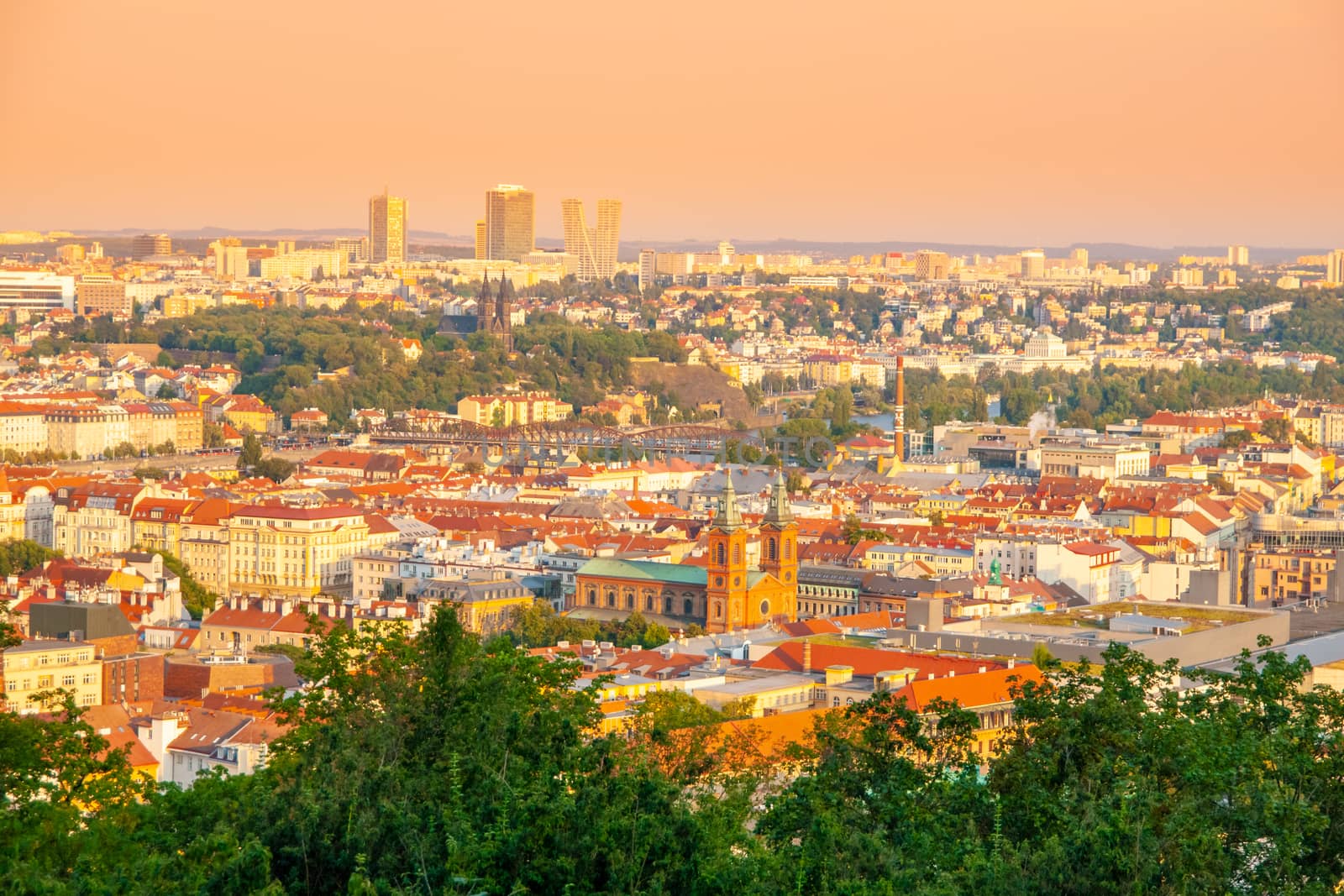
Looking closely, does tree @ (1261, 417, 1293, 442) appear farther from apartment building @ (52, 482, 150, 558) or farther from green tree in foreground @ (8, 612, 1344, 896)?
green tree in foreground @ (8, 612, 1344, 896)

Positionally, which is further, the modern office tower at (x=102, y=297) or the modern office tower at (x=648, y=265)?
the modern office tower at (x=648, y=265)

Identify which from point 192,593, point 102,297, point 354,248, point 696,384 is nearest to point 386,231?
point 354,248

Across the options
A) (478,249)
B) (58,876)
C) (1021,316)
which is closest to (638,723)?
(58,876)

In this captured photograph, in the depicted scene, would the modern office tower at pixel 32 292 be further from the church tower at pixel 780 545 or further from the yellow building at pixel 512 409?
the church tower at pixel 780 545

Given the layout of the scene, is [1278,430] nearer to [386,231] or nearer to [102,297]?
[102,297]

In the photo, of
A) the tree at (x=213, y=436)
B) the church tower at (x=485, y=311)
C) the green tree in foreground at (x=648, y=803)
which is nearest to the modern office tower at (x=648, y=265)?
the church tower at (x=485, y=311)

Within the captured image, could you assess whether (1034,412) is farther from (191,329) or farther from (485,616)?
(485,616)
